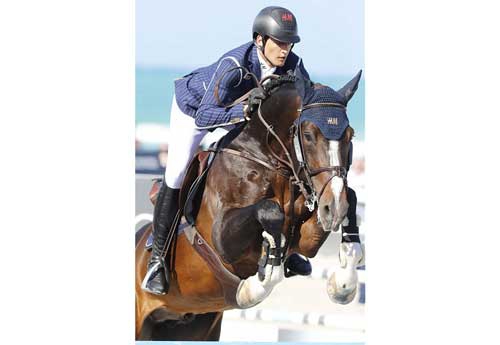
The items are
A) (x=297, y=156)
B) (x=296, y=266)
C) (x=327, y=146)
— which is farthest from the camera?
(x=296, y=266)

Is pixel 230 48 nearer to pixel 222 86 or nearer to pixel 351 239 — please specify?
pixel 222 86

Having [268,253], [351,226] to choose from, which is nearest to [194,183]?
[268,253]

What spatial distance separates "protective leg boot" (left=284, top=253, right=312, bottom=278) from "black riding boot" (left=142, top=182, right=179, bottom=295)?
2.10 ft

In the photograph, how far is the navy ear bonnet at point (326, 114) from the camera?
434 cm

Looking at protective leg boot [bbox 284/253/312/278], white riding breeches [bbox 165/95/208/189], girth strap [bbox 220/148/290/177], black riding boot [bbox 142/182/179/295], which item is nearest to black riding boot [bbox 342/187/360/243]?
girth strap [bbox 220/148/290/177]

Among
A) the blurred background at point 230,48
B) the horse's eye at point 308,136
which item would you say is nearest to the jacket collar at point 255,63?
the horse's eye at point 308,136

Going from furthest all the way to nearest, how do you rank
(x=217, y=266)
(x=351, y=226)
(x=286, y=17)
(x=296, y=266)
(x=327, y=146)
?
1. (x=296, y=266)
2. (x=217, y=266)
3. (x=286, y=17)
4. (x=351, y=226)
5. (x=327, y=146)

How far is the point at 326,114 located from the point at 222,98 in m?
0.54

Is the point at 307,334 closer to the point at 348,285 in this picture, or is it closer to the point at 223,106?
the point at 348,285

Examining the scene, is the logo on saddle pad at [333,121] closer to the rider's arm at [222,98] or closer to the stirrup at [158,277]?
the rider's arm at [222,98]

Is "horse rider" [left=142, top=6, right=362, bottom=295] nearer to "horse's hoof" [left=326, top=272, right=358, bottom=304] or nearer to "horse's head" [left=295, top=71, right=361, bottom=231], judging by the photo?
"horse's head" [left=295, top=71, right=361, bottom=231]

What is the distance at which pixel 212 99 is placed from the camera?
15.2 ft
